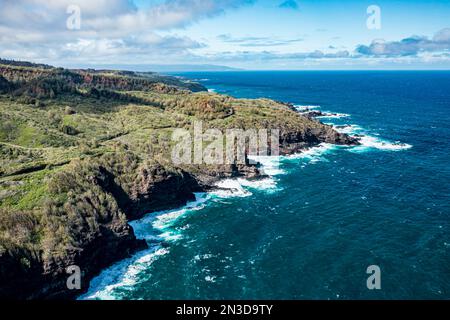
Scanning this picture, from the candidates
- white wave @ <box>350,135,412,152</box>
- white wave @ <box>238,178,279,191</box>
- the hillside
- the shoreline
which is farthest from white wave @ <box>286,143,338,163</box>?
white wave @ <box>238,178,279,191</box>

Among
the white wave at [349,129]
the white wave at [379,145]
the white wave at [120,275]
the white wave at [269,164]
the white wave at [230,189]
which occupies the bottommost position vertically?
the white wave at [120,275]

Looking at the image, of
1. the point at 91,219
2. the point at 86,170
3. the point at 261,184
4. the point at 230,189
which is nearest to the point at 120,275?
the point at 91,219

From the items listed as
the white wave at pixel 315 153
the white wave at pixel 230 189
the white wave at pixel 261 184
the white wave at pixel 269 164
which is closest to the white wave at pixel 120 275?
the white wave at pixel 230 189

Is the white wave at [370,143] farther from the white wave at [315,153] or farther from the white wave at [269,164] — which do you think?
the white wave at [269,164]

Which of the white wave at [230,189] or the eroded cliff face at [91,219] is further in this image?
the white wave at [230,189]

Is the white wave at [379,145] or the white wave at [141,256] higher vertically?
the white wave at [379,145]

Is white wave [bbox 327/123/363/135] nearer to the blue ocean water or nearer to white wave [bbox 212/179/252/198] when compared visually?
the blue ocean water
